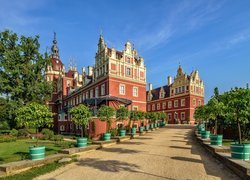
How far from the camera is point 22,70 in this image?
35.0m

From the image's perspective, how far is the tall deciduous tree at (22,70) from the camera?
3397 centimetres

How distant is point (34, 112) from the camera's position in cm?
1152

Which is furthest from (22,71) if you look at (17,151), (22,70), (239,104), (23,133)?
(239,104)

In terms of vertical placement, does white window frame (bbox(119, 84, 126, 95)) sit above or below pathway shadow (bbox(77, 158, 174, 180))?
above

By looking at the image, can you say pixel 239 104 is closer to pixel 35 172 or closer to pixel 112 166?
pixel 112 166

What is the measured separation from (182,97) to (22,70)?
36260 mm

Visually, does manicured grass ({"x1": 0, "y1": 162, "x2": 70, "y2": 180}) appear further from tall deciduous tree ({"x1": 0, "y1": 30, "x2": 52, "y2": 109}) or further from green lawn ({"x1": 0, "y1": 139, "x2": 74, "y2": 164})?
tall deciduous tree ({"x1": 0, "y1": 30, "x2": 52, "y2": 109})

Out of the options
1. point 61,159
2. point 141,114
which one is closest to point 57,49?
point 141,114

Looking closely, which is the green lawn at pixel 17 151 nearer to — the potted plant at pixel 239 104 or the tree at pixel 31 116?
the tree at pixel 31 116

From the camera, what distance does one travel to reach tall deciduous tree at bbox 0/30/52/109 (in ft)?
111

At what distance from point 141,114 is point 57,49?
174 feet

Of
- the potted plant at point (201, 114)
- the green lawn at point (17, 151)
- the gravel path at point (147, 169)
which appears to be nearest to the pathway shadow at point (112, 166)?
the gravel path at point (147, 169)

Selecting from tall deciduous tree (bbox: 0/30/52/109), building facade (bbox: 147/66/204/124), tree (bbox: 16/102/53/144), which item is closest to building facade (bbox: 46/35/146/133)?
tall deciduous tree (bbox: 0/30/52/109)

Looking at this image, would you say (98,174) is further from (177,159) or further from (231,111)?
(231,111)
